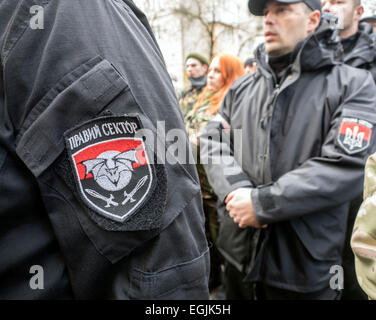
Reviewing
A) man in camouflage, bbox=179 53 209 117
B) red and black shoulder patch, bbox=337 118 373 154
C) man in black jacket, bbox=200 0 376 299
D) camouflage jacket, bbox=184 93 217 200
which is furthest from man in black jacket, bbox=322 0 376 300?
man in camouflage, bbox=179 53 209 117

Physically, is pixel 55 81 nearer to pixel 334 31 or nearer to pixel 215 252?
pixel 334 31

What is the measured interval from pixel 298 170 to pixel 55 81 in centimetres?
115

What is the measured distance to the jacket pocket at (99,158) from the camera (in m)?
0.55

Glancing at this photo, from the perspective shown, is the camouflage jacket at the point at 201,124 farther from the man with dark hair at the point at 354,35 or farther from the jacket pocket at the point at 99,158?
the jacket pocket at the point at 99,158

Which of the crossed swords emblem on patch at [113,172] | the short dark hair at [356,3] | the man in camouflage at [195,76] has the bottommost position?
the man in camouflage at [195,76]

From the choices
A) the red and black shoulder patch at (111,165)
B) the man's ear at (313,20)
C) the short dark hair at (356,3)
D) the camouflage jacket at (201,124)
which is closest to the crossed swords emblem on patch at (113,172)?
the red and black shoulder patch at (111,165)

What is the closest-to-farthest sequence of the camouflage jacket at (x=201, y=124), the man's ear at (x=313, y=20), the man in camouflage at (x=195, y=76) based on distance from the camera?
the man's ear at (x=313, y=20) < the camouflage jacket at (x=201, y=124) < the man in camouflage at (x=195, y=76)

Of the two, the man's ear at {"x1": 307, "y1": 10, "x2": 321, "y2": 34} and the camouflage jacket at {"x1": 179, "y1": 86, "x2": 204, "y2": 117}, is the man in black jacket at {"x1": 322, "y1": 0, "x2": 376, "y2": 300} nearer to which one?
the man's ear at {"x1": 307, "y1": 10, "x2": 321, "y2": 34}

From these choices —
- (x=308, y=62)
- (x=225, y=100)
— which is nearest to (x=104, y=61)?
(x=308, y=62)

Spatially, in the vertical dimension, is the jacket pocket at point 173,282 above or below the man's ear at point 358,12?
below

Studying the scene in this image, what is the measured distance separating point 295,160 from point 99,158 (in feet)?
3.77

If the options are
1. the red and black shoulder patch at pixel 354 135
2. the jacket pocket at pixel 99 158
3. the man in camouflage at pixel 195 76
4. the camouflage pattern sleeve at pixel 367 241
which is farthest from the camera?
the man in camouflage at pixel 195 76

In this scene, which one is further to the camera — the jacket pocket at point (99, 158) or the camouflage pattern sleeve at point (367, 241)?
the camouflage pattern sleeve at point (367, 241)

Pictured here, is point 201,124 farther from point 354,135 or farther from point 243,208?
point 354,135
